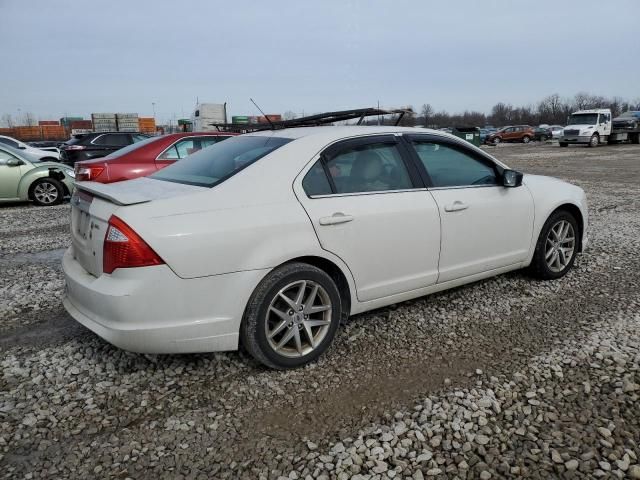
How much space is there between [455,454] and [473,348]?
114 centimetres

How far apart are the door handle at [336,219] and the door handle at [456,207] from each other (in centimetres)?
89

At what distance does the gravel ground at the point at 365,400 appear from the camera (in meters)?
2.24

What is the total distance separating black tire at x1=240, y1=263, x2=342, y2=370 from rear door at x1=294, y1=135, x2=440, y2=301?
0.21 metres

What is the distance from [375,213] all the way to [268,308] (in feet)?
3.17

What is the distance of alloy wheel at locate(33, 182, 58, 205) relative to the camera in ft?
33.5

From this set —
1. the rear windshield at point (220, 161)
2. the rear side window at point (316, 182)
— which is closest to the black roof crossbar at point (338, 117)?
the rear windshield at point (220, 161)

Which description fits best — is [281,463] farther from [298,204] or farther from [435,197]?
[435,197]

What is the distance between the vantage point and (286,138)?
11.1 ft

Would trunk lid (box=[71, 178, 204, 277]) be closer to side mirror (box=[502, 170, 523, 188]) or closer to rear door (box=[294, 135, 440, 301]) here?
rear door (box=[294, 135, 440, 301])

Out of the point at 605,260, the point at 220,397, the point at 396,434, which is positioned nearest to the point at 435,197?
the point at 396,434

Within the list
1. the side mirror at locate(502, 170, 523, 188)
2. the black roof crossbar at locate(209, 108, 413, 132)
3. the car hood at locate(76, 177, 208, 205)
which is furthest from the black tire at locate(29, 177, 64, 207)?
the side mirror at locate(502, 170, 523, 188)

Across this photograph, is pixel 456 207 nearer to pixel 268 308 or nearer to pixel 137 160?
pixel 268 308

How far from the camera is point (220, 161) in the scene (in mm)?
3402

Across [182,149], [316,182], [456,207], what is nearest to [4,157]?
[182,149]
